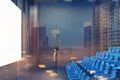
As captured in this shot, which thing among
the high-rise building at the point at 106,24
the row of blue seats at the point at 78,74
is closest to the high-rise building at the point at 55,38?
the row of blue seats at the point at 78,74

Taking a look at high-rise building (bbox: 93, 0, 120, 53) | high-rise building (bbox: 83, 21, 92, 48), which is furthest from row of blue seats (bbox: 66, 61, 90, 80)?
high-rise building (bbox: 93, 0, 120, 53)

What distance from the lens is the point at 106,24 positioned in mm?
10445

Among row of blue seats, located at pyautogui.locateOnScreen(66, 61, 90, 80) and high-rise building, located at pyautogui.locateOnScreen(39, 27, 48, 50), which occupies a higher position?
high-rise building, located at pyautogui.locateOnScreen(39, 27, 48, 50)

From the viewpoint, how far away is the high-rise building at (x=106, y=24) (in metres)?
10.3

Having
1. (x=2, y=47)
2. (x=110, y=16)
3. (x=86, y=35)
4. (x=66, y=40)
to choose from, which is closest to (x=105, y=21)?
(x=110, y=16)

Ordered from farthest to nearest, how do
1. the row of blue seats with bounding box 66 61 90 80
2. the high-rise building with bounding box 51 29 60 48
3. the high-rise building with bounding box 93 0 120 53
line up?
the high-rise building with bounding box 51 29 60 48 → the high-rise building with bounding box 93 0 120 53 → the row of blue seats with bounding box 66 61 90 80

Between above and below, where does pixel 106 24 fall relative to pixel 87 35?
above

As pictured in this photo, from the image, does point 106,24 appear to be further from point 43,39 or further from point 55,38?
point 43,39

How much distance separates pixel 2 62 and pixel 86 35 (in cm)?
678

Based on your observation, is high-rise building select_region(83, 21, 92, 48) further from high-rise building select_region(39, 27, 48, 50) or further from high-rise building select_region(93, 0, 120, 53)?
high-rise building select_region(39, 27, 48, 50)

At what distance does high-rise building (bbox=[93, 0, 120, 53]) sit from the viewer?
404 inches

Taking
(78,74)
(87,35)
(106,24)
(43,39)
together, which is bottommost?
(78,74)

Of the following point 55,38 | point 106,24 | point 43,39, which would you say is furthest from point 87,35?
point 43,39

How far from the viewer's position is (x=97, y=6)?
35.3ft
